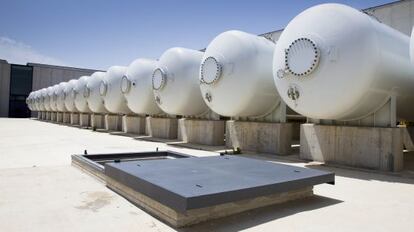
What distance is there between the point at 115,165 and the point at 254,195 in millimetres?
2131

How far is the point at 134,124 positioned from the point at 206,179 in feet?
41.9

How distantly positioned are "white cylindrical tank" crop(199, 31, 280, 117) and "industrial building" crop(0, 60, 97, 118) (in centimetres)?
3373

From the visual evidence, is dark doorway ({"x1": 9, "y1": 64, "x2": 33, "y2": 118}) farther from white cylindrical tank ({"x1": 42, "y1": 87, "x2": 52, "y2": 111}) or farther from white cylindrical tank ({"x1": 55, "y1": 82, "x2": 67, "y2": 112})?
white cylindrical tank ({"x1": 55, "y1": 82, "x2": 67, "y2": 112})

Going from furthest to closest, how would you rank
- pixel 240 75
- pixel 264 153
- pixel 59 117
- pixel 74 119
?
pixel 59 117, pixel 74 119, pixel 264 153, pixel 240 75

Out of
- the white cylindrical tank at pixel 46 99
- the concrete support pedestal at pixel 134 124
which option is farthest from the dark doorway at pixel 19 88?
the concrete support pedestal at pixel 134 124

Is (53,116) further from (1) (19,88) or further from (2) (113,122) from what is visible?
(2) (113,122)

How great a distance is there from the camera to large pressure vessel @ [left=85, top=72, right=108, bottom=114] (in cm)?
1805

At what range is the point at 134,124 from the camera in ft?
52.5

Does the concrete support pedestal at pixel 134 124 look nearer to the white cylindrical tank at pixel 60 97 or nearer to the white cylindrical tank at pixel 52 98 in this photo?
the white cylindrical tank at pixel 60 97

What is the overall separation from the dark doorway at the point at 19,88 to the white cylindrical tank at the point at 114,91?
25.2 meters

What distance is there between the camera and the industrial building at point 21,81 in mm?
35375

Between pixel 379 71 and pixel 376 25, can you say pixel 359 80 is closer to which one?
pixel 379 71

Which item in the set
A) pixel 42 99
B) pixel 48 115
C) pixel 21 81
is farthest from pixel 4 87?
pixel 42 99

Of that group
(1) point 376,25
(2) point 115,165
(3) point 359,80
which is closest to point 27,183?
(2) point 115,165
